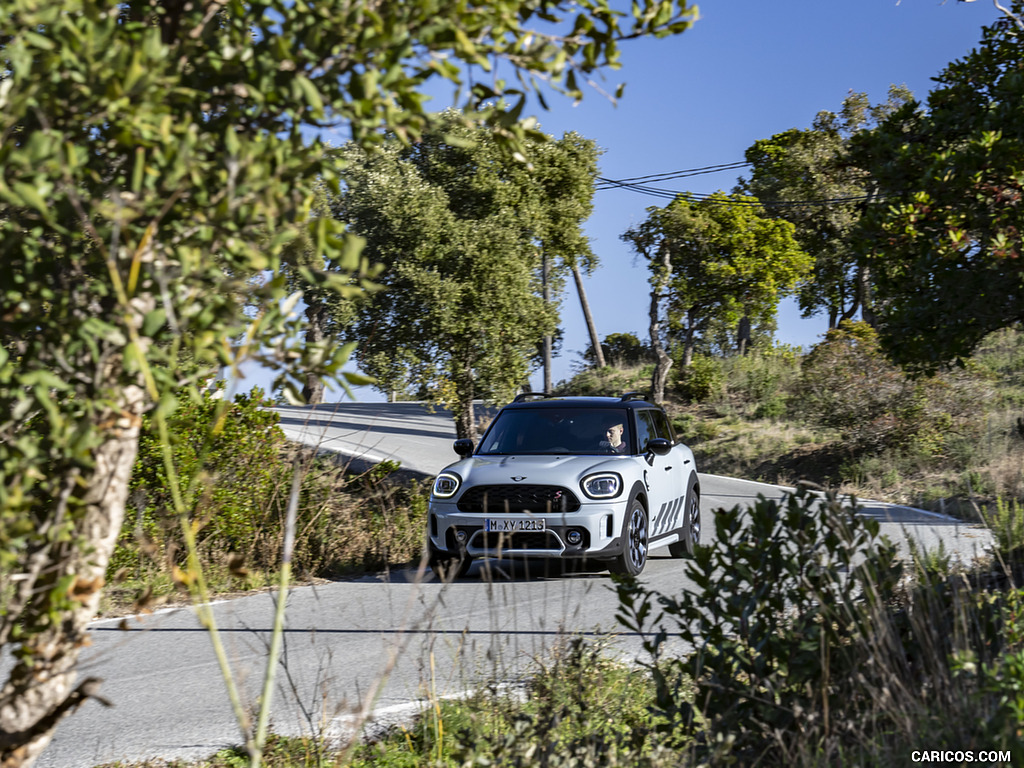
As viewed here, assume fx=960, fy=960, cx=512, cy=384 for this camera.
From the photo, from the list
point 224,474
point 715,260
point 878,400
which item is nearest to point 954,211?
point 224,474

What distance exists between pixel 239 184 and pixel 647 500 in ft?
26.8

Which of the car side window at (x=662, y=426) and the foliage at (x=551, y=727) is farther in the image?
the car side window at (x=662, y=426)

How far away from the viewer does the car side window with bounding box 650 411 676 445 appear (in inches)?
463

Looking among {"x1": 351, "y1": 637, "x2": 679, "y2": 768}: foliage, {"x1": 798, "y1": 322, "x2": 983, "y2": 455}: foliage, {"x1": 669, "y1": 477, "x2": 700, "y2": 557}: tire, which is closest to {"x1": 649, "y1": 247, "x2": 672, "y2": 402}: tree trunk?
{"x1": 798, "y1": 322, "x2": 983, "y2": 455}: foliage

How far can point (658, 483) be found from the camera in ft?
34.8

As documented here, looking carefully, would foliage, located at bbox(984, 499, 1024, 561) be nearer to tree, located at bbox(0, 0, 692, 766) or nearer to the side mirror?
the side mirror

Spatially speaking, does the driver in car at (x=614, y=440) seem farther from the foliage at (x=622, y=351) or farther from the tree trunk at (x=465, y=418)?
the foliage at (x=622, y=351)

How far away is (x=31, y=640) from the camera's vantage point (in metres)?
2.72

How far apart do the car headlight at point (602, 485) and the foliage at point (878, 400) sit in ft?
40.3

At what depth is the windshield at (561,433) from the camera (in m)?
10.5

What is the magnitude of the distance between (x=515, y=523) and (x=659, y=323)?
21.5 meters

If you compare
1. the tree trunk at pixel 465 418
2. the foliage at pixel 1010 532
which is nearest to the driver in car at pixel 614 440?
the foliage at pixel 1010 532

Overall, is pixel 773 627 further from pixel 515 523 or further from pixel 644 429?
pixel 644 429

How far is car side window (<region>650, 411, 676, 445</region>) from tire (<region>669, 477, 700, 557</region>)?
64 centimetres
